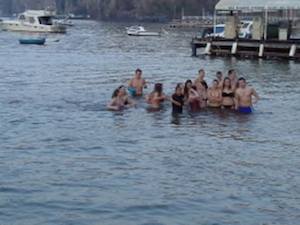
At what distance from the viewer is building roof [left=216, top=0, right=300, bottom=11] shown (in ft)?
175

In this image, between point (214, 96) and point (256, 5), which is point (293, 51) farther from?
point (214, 96)

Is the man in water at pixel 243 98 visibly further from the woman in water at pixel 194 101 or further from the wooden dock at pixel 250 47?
the wooden dock at pixel 250 47

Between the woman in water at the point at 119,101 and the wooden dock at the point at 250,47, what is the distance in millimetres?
25904

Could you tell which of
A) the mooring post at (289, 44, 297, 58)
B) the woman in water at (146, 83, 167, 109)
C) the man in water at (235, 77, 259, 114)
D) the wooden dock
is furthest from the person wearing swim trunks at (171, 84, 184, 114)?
the wooden dock

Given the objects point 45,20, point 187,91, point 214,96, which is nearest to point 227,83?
point 214,96

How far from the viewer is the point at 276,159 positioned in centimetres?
1888

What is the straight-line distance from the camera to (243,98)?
25.5m

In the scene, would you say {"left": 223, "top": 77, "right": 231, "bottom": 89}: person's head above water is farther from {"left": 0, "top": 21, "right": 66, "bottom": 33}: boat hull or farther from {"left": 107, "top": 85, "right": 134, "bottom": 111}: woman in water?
{"left": 0, "top": 21, "right": 66, "bottom": 33}: boat hull

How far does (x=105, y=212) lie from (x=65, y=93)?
1835cm

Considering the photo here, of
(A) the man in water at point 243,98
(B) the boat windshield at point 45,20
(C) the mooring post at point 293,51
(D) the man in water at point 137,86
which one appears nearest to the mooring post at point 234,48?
(C) the mooring post at point 293,51

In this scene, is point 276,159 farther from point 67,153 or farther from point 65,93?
point 65,93

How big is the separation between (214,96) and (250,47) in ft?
93.0

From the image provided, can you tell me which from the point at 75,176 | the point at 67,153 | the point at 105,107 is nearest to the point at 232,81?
the point at 105,107

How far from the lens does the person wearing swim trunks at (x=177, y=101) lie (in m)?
25.5
